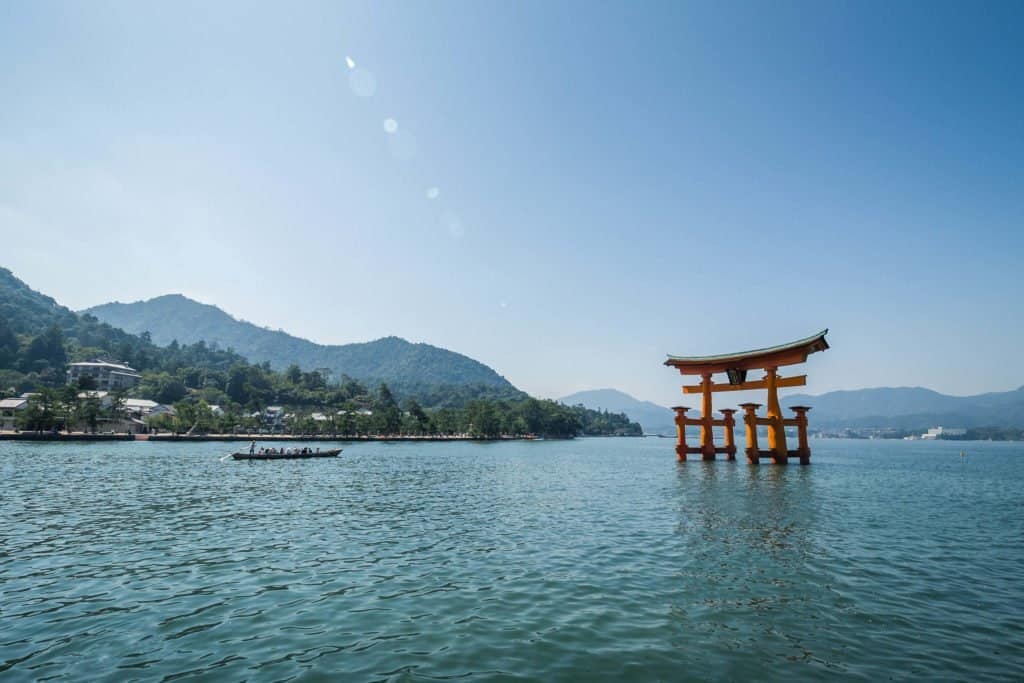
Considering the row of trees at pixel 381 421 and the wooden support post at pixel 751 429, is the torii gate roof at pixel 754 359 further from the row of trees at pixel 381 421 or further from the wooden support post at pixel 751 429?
the row of trees at pixel 381 421

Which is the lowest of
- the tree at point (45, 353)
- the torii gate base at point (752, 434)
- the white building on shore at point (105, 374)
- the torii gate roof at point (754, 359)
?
the torii gate base at point (752, 434)

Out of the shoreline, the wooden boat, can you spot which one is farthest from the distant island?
the wooden boat

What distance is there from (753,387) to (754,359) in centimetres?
291

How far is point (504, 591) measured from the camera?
1137cm

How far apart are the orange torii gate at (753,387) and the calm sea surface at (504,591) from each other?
18411 millimetres

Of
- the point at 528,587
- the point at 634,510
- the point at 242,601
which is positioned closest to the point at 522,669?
the point at 528,587

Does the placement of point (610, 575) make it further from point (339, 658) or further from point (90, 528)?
point (90, 528)

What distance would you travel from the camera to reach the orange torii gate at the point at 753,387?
42000 mm

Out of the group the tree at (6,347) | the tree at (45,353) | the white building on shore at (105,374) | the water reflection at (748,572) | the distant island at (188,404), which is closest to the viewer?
the water reflection at (748,572)

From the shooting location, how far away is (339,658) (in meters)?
7.97

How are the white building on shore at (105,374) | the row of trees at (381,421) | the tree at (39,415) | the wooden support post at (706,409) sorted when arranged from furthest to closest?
the white building on shore at (105,374) < the row of trees at (381,421) < the tree at (39,415) < the wooden support post at (706,409)

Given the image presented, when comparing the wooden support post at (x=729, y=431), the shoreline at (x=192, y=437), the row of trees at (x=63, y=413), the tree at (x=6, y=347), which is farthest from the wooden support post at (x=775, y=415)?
the tree at (x=6, y=347)

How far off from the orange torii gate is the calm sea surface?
1841 centimetres

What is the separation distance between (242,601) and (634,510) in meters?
16.6
